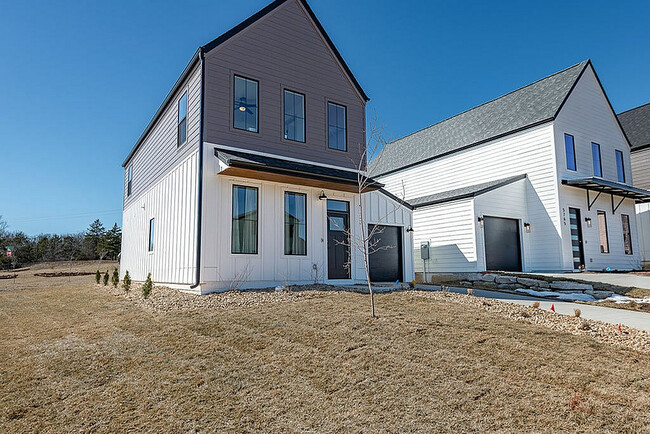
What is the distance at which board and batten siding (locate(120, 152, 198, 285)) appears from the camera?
384 inches

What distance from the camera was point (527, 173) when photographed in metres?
16.8

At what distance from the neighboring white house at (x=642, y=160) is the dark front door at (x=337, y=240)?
1792 centimetres

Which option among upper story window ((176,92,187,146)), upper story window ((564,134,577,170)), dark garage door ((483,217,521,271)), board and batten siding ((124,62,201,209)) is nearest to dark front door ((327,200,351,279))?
board and batten siding ((124,62,201,209))

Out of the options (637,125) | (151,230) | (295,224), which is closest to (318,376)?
(295,224)

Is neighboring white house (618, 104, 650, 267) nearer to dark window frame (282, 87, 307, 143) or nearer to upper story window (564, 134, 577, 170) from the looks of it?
upper story window (564, 134, 577, 170)

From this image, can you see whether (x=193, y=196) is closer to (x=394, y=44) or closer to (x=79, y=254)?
(x=394, y=44)

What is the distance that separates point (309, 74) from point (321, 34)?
58.9 inches

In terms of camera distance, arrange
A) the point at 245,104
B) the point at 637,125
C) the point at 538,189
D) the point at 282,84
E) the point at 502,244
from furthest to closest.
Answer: the point at 637,125, the point at 538,189, the point at 502,244, the point at 282,84, the point at 245,104

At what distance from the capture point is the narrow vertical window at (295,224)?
1055 centimetres

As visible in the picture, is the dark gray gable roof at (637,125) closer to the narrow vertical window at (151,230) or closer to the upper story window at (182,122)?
the upper story window at (182,122)

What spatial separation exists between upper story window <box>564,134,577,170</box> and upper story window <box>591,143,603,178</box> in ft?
5.93

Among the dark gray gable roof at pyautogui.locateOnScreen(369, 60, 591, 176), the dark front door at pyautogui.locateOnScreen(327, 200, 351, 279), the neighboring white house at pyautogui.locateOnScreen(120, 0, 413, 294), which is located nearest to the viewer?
the neighboring white house at pyautogui.locateOnScreen(120, 0, 413, 294)

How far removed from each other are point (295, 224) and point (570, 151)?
516 inches

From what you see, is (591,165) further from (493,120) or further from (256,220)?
(256,220)
